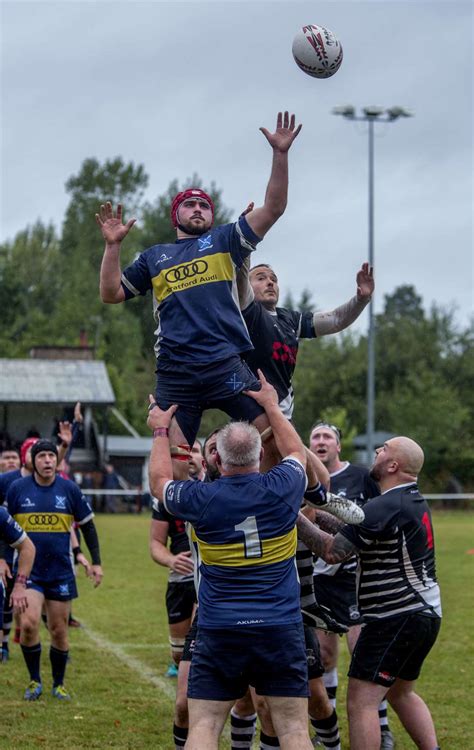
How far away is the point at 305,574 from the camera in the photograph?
767 centimetres

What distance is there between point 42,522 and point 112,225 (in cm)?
493

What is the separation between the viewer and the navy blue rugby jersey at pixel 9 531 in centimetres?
875

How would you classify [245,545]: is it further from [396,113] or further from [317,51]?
[396,113]

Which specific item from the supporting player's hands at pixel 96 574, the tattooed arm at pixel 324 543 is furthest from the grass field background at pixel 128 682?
the tattooed arm at pixel 324 543

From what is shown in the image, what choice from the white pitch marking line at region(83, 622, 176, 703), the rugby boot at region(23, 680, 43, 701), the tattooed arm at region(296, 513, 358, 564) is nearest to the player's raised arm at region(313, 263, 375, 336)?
the tattooed arm at region(296, 513, 358, 564)

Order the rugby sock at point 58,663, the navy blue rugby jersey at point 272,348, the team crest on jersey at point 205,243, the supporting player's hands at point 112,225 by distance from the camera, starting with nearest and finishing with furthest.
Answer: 1. the team crest on jersey at point 205,243
2. the supporting player's hands at point 112,225
3. the navy blue rugby jersey at point 272,348
4. the rugby sock at point 58,663

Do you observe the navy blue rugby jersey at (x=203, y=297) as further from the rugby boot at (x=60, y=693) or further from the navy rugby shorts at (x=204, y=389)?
the rugby boot at (x=60, y=693)

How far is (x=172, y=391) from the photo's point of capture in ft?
21.6

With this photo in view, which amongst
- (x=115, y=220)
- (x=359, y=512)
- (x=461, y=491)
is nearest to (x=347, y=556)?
(x=359, y=512)

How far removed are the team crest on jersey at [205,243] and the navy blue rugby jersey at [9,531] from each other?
3.22 m

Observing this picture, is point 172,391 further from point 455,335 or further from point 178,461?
point 455,335

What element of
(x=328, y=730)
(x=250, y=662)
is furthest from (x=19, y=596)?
(x=250, y=662)

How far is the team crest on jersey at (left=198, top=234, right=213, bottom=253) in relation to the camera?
661cm

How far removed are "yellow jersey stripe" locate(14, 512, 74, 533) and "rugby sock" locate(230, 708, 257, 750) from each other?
12.5ft
